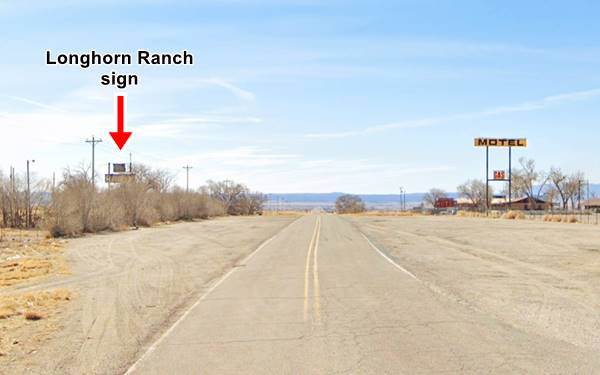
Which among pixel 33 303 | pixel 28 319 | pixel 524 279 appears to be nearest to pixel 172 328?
pixel 28 319

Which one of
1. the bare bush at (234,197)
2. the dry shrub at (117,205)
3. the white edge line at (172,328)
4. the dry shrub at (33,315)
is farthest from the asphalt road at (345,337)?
the bare bush at (234,197)

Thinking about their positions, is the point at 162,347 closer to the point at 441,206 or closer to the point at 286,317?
the point at 286,317

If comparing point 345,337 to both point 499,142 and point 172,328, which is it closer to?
point 172,328

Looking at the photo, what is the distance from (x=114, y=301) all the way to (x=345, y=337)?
7.21 meters

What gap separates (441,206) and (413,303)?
17611cm

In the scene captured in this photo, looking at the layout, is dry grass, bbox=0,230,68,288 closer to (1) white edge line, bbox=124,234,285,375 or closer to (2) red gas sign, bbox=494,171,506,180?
(1) white edge line, bbox=124,234,285,375

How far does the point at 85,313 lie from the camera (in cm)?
1441

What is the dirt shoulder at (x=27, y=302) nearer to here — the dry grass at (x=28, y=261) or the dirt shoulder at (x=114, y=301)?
the dry grass at (x=28, y=261)

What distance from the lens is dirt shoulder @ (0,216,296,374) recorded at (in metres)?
9.86

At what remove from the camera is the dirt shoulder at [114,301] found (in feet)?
32.3

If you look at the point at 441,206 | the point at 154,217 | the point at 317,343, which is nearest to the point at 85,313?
the point at 317,343

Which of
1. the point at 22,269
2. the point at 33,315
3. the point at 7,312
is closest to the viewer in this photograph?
the point at 33,315

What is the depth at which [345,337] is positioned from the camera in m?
11.0

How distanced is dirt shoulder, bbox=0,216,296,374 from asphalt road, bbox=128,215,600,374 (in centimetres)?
54
